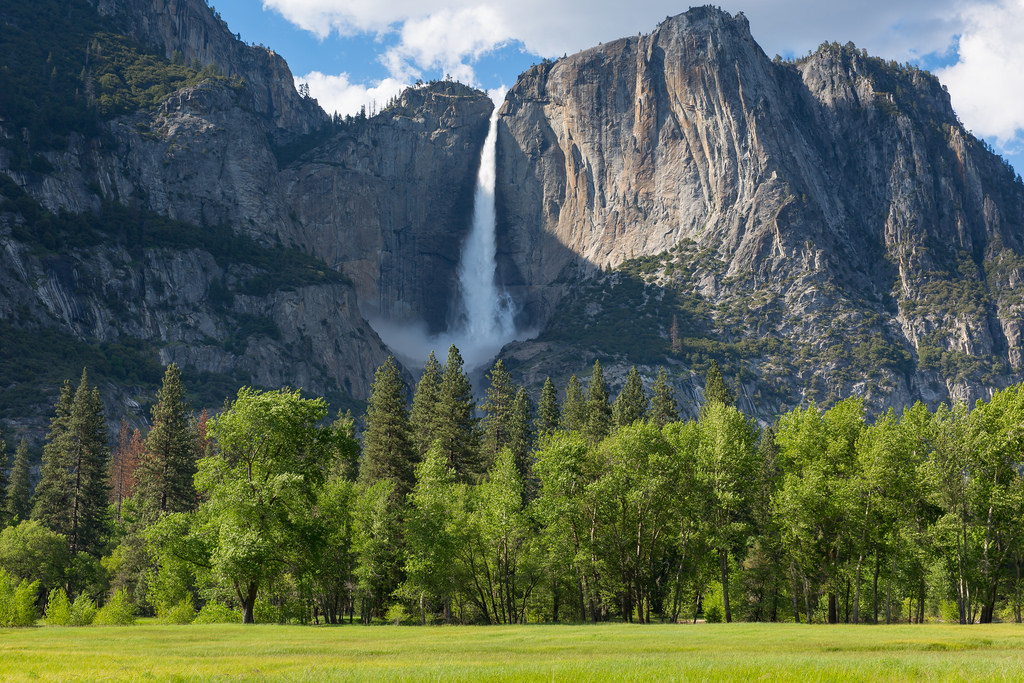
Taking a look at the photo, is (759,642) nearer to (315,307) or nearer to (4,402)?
(4,402)

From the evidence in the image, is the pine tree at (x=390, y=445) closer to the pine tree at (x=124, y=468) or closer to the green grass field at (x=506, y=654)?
the green grass field at (x=506, y=654)

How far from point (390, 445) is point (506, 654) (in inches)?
1357

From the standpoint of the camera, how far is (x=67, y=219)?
5842 inches

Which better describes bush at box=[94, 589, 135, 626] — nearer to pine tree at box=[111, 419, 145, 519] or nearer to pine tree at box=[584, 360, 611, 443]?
pine tree at box=[584, 360, 611, 443]

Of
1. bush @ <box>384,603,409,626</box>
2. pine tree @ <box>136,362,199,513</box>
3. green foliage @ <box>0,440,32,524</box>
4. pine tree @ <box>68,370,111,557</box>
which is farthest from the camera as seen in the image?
green foliage @ <box>0,440,32,524</box>

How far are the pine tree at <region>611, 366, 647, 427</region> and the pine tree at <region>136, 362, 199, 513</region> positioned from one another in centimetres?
3567

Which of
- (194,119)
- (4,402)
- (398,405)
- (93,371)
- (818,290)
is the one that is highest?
(194,119)

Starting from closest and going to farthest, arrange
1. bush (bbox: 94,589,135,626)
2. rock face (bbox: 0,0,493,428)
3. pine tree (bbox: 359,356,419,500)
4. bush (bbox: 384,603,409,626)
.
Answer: bush (bbox: 94,589,135,626), bush (bbox: 384,603,409,626), pine tree (bbox: 359,356,419,500), rock face (bbox: 0,0,493,428)

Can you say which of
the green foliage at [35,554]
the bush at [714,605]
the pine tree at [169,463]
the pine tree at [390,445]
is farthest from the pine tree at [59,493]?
the bush at [714,605]

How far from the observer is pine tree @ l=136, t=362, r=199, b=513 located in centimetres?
5678

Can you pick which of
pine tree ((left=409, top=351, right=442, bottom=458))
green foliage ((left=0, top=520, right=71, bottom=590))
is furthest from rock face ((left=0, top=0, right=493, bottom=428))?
pine tree ((left=409, top=351, right=442, bottom=458))

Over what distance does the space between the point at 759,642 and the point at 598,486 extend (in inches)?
741

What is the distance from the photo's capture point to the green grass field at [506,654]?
1499 cm

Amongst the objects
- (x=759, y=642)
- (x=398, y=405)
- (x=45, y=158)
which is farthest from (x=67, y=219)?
(x=759, y=642)
